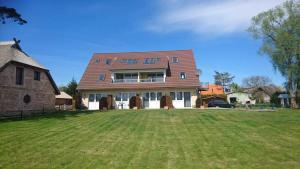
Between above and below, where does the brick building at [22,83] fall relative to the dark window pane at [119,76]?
below

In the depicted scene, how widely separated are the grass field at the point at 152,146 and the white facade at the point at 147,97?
2243 centimetres

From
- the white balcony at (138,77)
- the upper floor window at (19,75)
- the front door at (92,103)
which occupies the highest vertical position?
the white balcony at (138,77)

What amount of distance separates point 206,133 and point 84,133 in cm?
663

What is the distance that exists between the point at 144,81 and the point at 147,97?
8.73ft

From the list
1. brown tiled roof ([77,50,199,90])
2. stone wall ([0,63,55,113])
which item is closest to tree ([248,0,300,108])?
brown tiled roof ([77,50,199,90])

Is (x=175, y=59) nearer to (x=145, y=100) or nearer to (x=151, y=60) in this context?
(x=151, y=60)

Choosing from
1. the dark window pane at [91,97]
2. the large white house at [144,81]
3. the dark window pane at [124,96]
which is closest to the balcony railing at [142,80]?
the large white house at [144,81]

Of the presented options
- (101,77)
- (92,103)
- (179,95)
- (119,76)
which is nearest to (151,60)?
(119,76)

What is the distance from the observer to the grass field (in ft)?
32.7

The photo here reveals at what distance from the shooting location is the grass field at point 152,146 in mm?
9977

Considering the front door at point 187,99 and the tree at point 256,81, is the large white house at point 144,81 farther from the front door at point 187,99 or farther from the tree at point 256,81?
the tree at point 256,81

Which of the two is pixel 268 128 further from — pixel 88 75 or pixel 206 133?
pixel 88 75

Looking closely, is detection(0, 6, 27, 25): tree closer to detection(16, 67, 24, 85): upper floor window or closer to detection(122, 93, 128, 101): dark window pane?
detection(16, 67, 24, 85): upper floor window

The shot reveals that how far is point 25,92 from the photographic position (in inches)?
1129
